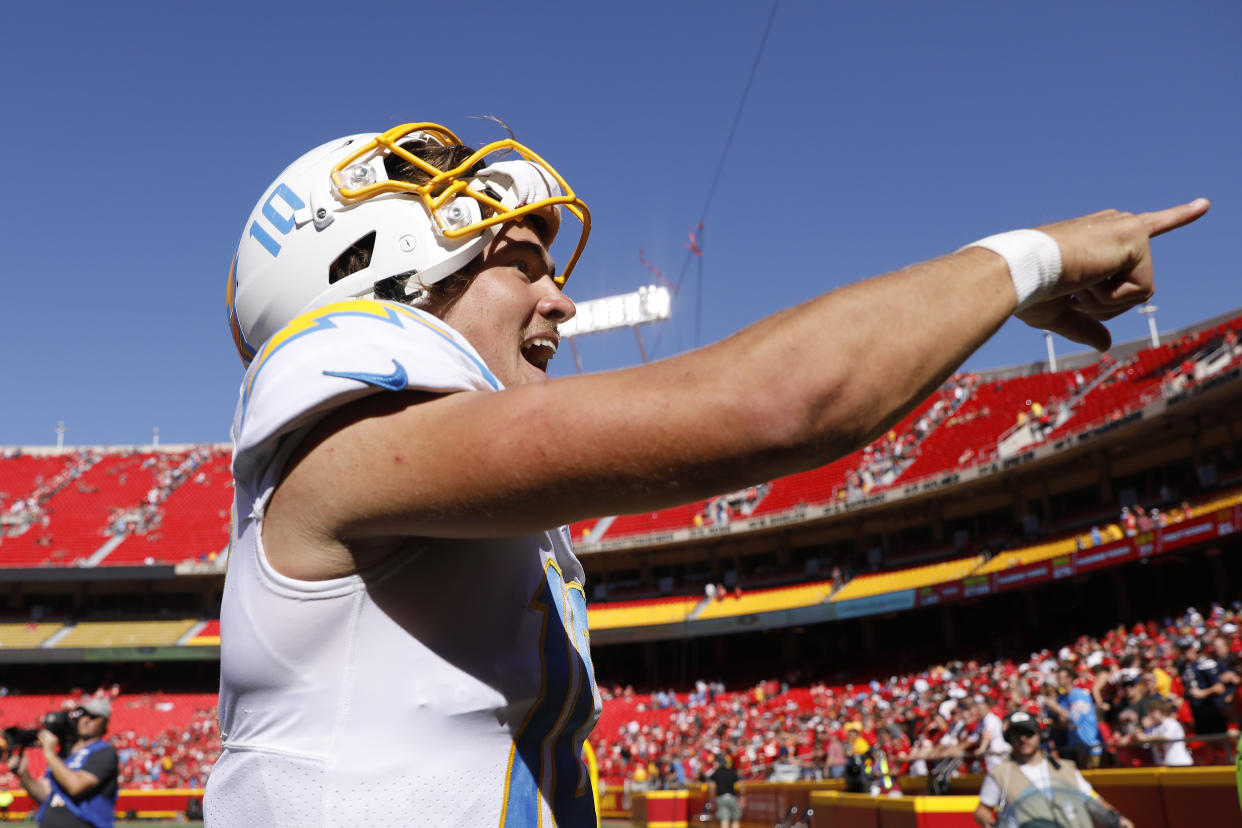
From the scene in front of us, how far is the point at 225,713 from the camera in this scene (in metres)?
1.25

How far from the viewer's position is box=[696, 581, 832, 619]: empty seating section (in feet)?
118

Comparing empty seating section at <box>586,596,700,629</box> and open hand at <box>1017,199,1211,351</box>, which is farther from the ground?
A: empty seating section at <box>586,596,700,629</box>

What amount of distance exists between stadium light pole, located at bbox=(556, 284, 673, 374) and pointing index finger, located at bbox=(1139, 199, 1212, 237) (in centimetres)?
4476

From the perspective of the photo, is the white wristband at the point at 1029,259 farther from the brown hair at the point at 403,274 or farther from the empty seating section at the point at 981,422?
the empty seating section at the point at 981,422

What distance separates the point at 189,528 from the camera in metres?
47.3

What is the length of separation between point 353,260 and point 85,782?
6380 millimetres

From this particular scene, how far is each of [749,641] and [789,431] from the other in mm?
40771

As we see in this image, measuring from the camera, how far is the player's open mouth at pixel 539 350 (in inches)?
59.2

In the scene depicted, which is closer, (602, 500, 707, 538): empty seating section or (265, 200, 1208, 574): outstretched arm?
(265, 200, 1208, 574): outstretched arm

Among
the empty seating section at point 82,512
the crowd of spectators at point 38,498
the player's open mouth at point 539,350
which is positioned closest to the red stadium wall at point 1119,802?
the player's open mouth at point 539,350

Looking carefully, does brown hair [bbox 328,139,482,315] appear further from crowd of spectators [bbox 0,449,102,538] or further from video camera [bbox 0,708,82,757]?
crowd of spectators [bbox 0,449,102,538]

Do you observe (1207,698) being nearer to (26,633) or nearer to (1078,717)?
(1078,717)

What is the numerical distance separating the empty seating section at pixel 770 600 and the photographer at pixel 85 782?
A: 3086 cm

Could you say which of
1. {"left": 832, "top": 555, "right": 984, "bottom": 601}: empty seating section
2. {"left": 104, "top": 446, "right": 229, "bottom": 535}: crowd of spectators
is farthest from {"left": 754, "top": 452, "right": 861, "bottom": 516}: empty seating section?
{"left": 104, "top": 446, "right": 229, "bottom": 535}: crowd of spectators
